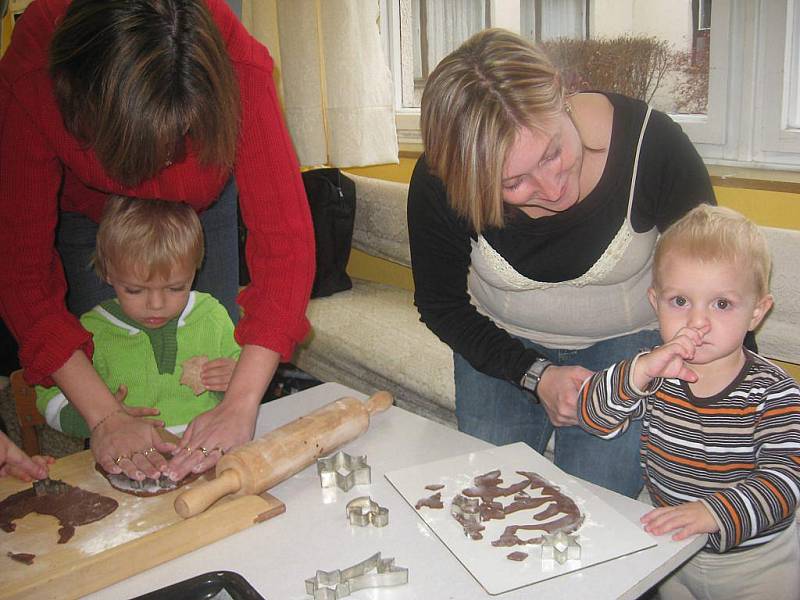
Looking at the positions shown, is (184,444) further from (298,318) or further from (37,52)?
(37,52)

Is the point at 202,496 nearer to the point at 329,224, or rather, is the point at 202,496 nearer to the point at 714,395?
the point at 714,395

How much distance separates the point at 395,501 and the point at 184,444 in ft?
1.11

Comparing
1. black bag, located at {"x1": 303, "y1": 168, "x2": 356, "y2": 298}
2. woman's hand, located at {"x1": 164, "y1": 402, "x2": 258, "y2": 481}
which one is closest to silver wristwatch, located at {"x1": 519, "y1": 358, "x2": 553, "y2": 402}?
woman's hand, located at {"x1": 164, "y1": 402, "x2": 258, "y2": 481}

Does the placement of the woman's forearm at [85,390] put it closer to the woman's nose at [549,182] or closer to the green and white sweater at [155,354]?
the green and white sweater at [155,354]

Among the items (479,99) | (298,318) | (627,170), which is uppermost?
(479,99)

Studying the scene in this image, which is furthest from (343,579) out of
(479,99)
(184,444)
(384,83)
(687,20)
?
(384,83)

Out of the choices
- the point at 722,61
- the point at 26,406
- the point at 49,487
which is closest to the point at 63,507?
the point at 49,487

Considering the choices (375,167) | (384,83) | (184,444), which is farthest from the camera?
(375,167)

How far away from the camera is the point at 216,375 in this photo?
4.95ft

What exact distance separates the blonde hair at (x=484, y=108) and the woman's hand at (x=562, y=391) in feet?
0.92

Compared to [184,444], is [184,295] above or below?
above

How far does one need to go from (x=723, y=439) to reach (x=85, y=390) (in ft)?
3.24

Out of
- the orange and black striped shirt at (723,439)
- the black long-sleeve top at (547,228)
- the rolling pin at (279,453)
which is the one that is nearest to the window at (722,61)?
the black long-sleeve top at (547,228)

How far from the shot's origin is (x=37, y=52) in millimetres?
1228
